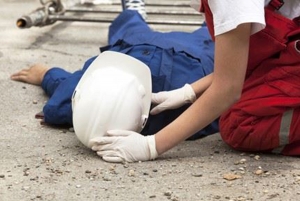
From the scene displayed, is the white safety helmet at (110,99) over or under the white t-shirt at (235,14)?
under

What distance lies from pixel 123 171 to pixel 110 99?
0.54 feet

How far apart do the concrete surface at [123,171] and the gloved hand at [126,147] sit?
0.02m

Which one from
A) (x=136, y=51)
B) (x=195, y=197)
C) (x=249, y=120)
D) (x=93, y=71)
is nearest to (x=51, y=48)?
(x=136, y=51)

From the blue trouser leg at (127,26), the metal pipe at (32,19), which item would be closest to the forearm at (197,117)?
the blue trouser leg at (127,26)

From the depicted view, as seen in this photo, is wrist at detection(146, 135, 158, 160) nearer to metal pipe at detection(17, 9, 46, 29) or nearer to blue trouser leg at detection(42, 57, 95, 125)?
blue trouser leg at detection(42, 57, 95, 125)

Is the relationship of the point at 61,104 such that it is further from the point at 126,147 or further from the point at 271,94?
the point at 271,94

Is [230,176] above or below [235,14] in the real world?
below

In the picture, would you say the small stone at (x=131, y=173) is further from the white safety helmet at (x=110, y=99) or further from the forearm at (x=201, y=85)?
the forearm at (x=201, y=85)

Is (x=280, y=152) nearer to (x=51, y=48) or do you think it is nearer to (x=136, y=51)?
(x=136, y=51)

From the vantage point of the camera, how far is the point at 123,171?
53.0 inches

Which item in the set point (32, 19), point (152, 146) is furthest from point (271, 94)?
point (32, 19)

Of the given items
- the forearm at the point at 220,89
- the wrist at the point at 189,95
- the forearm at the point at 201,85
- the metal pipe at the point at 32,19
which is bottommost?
the metal pipe at the point at 32,19

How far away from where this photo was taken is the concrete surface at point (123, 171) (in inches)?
48.9

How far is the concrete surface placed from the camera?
1.24 meters
